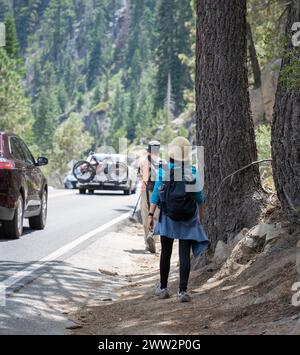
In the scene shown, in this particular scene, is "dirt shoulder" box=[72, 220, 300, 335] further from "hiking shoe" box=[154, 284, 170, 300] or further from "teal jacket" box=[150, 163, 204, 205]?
"teal jacket" box=[150, 163, 204, 205]

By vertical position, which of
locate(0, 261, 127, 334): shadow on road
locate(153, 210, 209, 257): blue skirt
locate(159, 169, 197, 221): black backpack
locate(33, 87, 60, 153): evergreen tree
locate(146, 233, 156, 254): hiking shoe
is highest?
locate(159, 169, 197, 221): black backpack

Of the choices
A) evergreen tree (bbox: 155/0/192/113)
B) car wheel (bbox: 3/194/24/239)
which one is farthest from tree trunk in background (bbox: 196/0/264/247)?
evergreen tree (bbox: 155/0/192/113)

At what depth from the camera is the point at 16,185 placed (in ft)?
47.1

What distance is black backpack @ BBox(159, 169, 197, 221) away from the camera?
29.1 ft

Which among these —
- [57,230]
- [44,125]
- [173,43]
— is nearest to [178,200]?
[57,230]

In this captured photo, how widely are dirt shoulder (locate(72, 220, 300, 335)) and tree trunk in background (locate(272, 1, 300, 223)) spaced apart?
0.43 metres

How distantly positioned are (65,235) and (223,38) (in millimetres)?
6589

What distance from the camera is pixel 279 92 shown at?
930 centimetres

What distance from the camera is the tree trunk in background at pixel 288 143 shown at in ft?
29.7

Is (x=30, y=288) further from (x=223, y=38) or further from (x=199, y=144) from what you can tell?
(x=223, y=38)

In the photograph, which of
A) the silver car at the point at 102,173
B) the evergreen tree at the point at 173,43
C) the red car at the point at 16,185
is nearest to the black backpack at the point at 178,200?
the red car at the point at 16,185

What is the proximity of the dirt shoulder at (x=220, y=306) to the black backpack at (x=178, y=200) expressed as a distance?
883 mm

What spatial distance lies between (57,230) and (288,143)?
8791 millimetres

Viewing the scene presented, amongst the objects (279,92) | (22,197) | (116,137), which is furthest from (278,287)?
(116,137)
